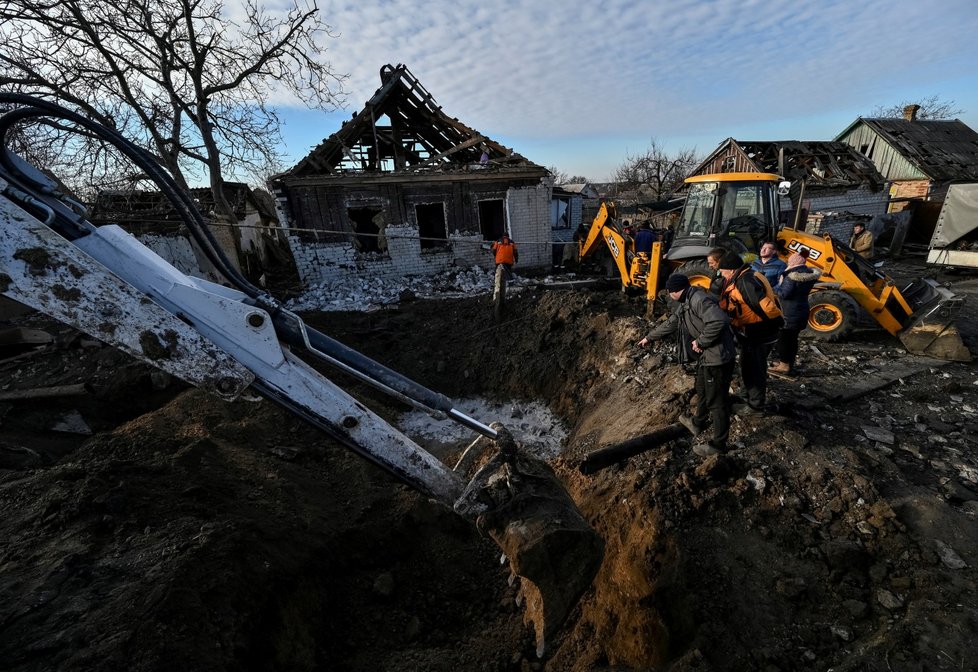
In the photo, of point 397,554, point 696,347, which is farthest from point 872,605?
point 397,554

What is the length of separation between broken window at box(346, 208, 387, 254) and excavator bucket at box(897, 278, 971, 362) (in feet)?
35.3

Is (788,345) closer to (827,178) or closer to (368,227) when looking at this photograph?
(368,227)

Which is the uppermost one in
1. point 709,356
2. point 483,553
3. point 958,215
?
point 958,215

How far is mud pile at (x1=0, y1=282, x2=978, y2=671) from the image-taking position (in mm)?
2320

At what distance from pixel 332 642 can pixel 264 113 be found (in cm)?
1224

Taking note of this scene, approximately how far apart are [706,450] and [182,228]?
11535mm

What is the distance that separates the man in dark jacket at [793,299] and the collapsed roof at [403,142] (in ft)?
27.9

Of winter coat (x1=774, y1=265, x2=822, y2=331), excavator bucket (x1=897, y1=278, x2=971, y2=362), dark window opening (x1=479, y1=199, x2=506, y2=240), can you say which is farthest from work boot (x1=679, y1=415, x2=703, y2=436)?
dark window opening (x1=479, y1=199, x2=506, y2=240)

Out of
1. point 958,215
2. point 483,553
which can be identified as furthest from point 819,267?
point 958,215

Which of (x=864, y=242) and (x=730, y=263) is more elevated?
(x=730, y=263)

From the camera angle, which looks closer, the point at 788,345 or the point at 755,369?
the point at 755,369

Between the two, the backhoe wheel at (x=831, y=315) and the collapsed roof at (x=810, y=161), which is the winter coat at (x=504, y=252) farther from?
the collapsed roof at (x=810, y=161)

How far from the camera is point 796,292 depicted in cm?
494

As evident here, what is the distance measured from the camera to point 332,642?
2.70 metres
